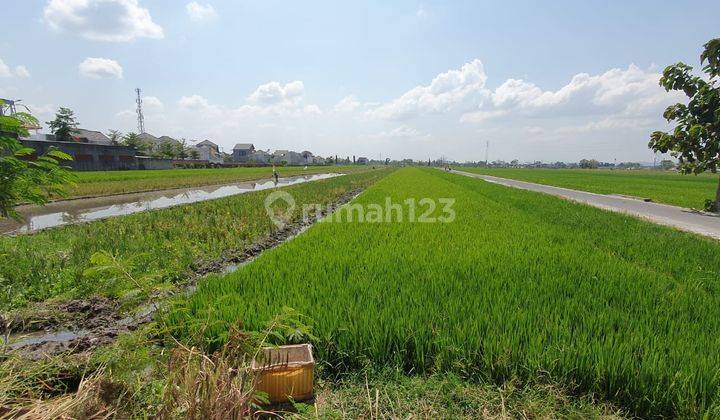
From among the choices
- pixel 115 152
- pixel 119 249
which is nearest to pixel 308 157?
pixel 115 152

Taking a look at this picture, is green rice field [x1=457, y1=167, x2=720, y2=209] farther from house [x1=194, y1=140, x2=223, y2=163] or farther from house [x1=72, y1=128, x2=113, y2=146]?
house [x1=194, y1=140, x2=223, y2=163]

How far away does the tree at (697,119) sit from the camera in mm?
11320

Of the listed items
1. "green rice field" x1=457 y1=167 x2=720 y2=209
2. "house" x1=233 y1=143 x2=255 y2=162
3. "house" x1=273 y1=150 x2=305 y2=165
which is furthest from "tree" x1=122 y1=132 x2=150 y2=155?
"green rice field" x1=457 y1=167 x2=720 y2=209

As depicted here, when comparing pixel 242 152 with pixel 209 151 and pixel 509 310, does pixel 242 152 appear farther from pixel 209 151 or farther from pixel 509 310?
pixel 509 310

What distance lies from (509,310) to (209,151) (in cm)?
9688

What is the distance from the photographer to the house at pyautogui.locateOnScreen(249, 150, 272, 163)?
101 meters

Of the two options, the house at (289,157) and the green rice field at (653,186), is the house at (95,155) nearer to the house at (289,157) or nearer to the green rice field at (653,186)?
the green rice field at (653,186)

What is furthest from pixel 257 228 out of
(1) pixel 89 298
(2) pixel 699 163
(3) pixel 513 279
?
(2) pixel 699 163

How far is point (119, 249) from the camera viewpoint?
6023mm

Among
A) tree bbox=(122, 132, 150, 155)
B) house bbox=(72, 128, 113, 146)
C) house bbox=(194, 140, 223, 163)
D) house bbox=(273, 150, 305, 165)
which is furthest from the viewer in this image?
house bbox=(273, 150, 305, 165)

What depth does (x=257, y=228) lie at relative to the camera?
8.95m

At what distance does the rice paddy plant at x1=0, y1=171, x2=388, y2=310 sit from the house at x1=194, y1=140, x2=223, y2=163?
83.5 metres

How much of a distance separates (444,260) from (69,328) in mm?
4632

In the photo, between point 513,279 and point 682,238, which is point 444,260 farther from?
point 682,238
